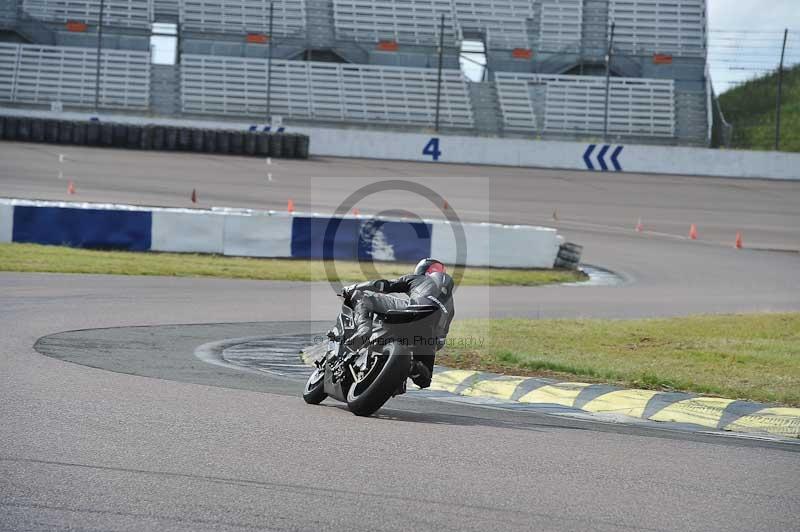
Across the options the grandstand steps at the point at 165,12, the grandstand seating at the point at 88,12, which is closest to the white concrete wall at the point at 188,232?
the grandstand seating at the point at 88,12

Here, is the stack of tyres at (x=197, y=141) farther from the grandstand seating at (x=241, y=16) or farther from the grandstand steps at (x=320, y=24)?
the grandstand steps at (x=320, y=24)

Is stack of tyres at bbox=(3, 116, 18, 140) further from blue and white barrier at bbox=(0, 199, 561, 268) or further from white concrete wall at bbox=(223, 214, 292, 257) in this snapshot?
white concrete wall at bbox=(223, 214, 292, 257)

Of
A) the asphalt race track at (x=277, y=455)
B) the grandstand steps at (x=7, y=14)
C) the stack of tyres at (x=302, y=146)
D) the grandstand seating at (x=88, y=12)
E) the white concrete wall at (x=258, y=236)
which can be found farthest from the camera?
the grandstand seating at (x=88, y=12)

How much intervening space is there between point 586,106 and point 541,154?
16.0 feet

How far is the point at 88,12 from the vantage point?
50500mm

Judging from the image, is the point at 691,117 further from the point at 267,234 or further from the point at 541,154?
the point at 267,234

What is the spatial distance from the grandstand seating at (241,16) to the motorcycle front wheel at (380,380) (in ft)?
144

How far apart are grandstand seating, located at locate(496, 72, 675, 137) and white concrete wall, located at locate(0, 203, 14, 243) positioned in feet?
98.2

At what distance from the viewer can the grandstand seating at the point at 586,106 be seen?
47.8 metres

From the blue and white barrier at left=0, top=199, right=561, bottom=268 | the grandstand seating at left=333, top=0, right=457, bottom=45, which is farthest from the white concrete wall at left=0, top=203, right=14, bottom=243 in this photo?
the grandstand seating at left=333, top=0, right=457, bottom=45

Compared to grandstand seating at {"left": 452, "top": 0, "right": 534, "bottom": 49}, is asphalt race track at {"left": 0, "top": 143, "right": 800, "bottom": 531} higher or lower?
lower

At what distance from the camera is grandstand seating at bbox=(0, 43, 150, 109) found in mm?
46844

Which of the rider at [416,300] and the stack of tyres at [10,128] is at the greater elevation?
the stack of tyres at [10,128]

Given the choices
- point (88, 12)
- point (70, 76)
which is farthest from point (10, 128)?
point (88, 12)
